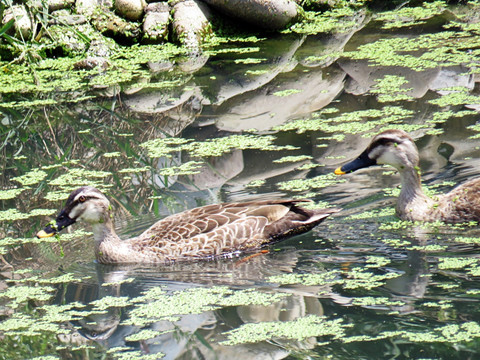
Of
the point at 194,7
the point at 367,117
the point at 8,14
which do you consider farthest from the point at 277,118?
the point at 8,14

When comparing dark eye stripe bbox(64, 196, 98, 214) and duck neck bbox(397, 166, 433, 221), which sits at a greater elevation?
duck neck bbox(397, 166, 433, 221)

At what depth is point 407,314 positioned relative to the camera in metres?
6.17

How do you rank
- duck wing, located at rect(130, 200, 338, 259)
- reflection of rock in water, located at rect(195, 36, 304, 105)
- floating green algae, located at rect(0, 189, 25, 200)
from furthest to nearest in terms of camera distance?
1. reflection of rock in water, located at rect(195, 36, 304, 105)
2. floating green algae, located at rect(0, 189, 25, 200)
3. duck wing, located at rect(130, 200, 338, 259)

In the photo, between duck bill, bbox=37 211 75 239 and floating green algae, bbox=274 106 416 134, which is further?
floating green algae, bbox=274 106 416 134

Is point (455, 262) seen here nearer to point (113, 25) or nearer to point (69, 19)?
point (113, 25)

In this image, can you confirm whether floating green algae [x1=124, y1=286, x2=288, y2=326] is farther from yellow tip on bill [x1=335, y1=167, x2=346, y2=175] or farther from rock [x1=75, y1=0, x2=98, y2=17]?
rock [x1=75, y1=0, x2=98, y2=17]

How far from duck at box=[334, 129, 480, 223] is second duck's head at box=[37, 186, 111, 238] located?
94.5 inches

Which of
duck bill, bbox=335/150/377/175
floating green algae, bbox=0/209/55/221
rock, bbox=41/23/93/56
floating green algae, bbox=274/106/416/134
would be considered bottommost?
floating green algae, bbox=0/209/55/221

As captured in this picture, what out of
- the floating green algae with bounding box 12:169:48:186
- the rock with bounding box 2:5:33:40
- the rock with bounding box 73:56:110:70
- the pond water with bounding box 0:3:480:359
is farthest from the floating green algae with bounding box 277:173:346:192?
the rock with bounding box 2:5:33:40

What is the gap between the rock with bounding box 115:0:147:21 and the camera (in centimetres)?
1579

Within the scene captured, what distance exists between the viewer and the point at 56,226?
8109mm

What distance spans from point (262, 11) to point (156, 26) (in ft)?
6.69

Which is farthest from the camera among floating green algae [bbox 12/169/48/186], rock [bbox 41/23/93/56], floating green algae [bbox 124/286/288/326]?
rock [bbox 41/23/93/56]

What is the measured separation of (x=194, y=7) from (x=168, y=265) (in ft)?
29.4
